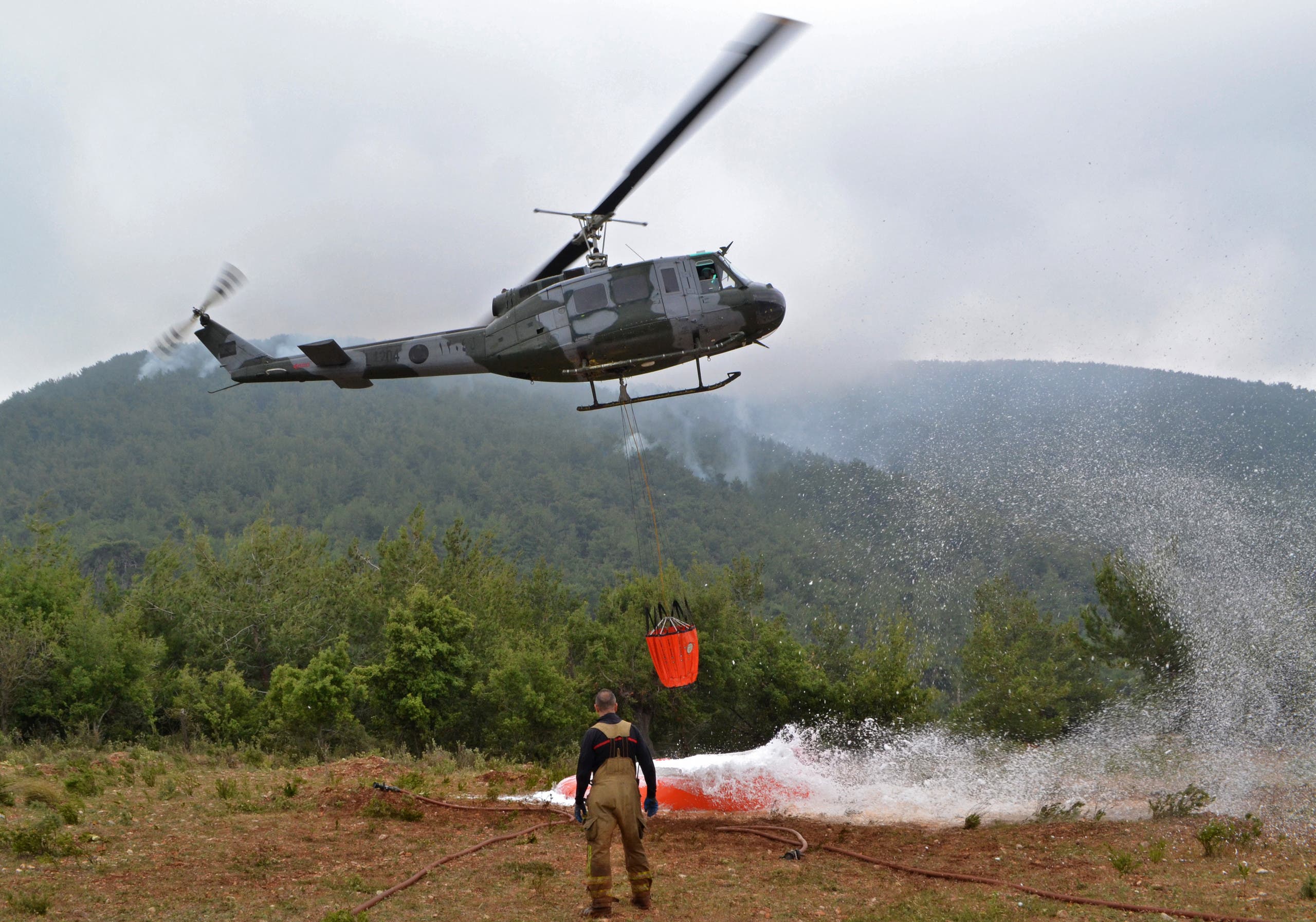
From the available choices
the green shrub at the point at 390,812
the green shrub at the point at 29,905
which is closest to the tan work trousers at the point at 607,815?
the green shrub at the point at 29,905

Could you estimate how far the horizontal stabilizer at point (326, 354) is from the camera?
14.0 m

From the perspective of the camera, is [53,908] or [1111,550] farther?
[1111,550]

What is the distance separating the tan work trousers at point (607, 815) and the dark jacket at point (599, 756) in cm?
6

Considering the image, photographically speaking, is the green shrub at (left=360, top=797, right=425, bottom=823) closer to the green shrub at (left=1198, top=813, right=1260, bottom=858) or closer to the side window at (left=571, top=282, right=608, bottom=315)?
the side window at (left=571, top=282, right=608, bottom=315)

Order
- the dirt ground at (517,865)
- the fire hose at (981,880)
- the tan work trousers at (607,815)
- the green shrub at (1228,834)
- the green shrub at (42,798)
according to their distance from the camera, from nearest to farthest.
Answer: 1. the tan work trousers at (607,815)
2. the fire hose at (981,880)
3. the dirt ground at (517,865)
4. the green shrub at (1228,834)
5. the green shrub at (42,798)

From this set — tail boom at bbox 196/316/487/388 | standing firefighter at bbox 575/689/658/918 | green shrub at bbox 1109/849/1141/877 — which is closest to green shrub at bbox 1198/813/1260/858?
green shrub at bbox 1109/849/1141/877

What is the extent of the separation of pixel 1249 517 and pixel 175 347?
113 feet

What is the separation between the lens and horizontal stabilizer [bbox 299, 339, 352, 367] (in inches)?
552

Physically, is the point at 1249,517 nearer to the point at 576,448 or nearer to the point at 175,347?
the point at 175,347

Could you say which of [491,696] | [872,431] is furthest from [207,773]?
[872,431]

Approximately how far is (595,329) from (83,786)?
32.3 ft

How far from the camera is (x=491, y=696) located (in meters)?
36.7

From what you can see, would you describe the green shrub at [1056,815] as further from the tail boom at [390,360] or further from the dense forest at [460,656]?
the dense forest at [460,656]

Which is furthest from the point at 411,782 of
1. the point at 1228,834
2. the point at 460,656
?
the point at 460,656
